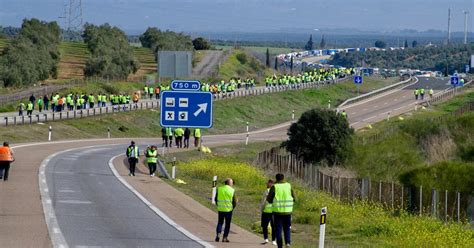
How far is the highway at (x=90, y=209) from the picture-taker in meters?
22.0

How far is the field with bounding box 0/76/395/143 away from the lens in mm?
62959

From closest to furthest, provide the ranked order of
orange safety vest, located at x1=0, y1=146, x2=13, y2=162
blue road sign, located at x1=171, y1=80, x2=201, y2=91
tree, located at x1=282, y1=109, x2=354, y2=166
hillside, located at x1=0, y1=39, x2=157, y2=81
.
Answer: orange safety vest, located at x1=0, y1=146, x2=13, y2=162 → blue road sign, located at x1=171, y1=80, x2=201, y2=91 → tree, located at x1=282, y1=109, x2=354, y2=166 → hillside, located at x1=0, y1=39, x2=157, y2=81

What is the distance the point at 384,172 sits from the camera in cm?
5588

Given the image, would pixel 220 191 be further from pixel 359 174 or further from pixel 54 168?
pixel 359 174

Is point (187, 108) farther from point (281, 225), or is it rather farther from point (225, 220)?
point (281, 225)

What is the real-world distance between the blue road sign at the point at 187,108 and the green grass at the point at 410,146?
18.7 meters

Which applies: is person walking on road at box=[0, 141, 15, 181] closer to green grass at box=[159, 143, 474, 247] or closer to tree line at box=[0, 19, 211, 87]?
green grass at box=[159, 143, 474, 247]

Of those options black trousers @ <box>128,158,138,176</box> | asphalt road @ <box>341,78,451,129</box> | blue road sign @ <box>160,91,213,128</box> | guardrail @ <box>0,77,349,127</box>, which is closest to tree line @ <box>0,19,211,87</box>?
guardrail @ <box>0,77,349,127</box>

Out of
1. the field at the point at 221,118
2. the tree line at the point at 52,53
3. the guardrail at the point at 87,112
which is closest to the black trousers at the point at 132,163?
the field at the point at 221,118

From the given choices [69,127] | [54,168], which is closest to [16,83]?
[69,127]

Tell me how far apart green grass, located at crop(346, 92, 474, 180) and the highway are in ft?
51.1

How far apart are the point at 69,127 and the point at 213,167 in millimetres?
26732

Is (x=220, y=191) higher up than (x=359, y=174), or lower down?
higher up

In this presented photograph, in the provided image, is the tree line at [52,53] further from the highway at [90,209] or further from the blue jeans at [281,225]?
the blue jeans at [281,225]
